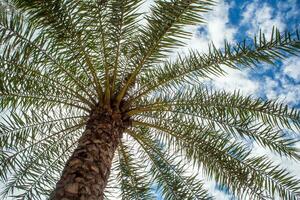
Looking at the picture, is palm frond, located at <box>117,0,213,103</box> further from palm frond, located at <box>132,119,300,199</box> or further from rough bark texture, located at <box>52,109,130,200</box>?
palm frond, located at <box>132,119,300,199</box>

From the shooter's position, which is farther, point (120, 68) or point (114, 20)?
point (120, 68)

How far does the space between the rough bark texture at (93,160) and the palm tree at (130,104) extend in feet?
0.10

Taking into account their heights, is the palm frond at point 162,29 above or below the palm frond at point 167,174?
above

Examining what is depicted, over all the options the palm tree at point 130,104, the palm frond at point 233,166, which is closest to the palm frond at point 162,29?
the palm tree at point 130,104

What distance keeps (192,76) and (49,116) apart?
8.41 ft

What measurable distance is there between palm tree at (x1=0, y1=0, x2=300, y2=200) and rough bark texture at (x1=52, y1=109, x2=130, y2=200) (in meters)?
0.03

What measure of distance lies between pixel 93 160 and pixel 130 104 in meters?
1.83

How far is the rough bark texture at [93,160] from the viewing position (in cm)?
358

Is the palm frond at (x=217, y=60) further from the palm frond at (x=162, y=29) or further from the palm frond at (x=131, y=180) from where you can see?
the palm frond at (x=131, y=180)

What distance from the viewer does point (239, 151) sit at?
582 cm

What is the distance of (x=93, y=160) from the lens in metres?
4.18

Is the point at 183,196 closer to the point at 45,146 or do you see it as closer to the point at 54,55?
the point at 45,146

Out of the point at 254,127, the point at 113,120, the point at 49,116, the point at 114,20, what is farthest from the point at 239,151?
the point at 49,116

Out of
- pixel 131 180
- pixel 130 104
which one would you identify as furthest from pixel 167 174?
pixel 130 104
